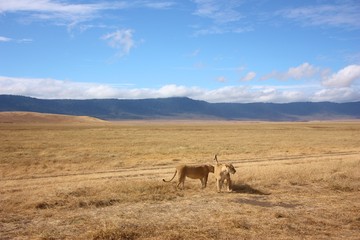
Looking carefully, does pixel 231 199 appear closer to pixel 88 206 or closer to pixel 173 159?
pixel 88 206

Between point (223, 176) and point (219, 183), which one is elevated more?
point (223, 176)

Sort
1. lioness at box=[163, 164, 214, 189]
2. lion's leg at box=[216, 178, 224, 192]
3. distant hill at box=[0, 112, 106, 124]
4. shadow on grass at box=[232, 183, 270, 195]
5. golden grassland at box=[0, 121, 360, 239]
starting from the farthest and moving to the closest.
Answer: distant hill at box=[0, 112, 106, 124], lioness at box=[163, 164, 214, 189], shadow on grass at box=[232, 183, 270, 195], lion's leg at box=[216, 178, 224, 192], golden grassland at box=[0, 121, 360, 239]

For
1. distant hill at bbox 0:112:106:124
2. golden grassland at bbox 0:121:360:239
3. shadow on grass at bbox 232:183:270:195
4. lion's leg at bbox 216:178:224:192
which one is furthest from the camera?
distant hill at bbox 0:112:106:124

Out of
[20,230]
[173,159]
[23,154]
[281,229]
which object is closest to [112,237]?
[20,230]

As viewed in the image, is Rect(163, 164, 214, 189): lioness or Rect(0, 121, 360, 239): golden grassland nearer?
Rect(0, 121, 360, 239): golden grassland

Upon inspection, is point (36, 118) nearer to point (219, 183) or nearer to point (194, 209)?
point (219, 183)

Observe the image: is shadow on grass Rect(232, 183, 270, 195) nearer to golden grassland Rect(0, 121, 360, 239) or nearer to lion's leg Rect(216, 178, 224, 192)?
golden grassland Rect(0, 121, 360, 239)

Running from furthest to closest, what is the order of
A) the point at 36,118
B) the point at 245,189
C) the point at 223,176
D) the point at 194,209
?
the point at 36,118
the point at 245,189
the point at 223,176
the point at 194,209

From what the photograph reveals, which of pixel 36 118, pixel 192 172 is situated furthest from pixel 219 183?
pixel 36 118

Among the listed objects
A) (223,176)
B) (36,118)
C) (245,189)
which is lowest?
(36,118)

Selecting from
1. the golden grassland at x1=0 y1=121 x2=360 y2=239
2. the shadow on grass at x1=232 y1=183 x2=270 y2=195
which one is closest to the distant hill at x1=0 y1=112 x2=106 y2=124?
the golden grassland at x1=0 y1=121 x2=360 y2=239

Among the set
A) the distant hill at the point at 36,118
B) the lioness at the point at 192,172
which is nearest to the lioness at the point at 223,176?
the lioness at the point at 192,172

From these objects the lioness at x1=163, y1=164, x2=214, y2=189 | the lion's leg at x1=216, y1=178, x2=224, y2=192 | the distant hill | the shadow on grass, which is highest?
the lioness at x1=163, y1=164, x2=214, y2=189

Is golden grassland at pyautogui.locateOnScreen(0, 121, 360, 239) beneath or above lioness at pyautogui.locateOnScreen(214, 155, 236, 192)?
beneath
